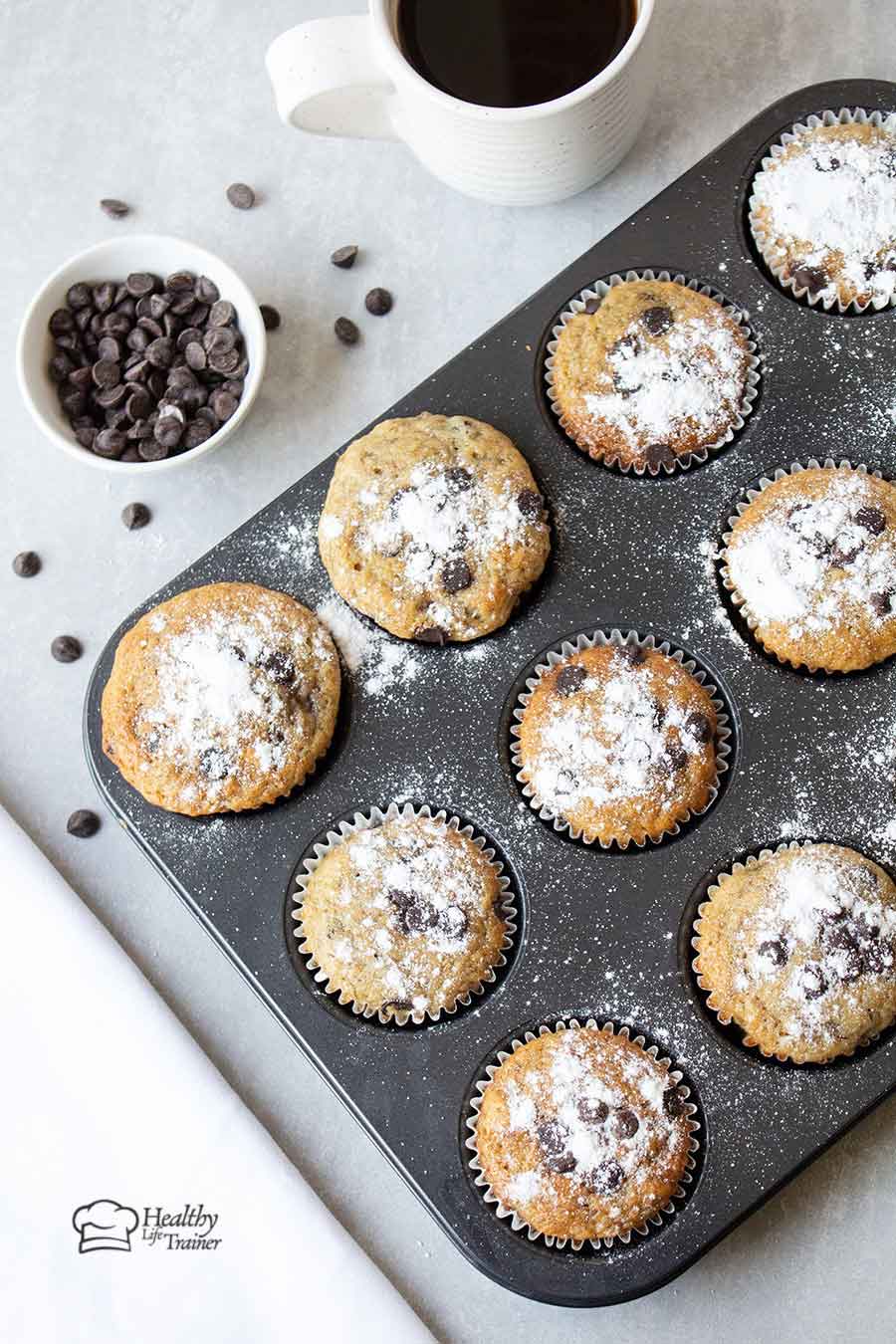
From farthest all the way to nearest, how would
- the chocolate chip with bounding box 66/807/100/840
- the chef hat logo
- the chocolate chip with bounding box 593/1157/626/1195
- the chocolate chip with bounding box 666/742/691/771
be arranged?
the chocolate chip with bounding box 66/807/100/840
the chef hat logo
the chocolate chip with bounding box 666/742/691/771
the chocolate chip with bounding box 593/1157/626/1195

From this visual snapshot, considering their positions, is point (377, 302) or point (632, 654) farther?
point (377, 302)

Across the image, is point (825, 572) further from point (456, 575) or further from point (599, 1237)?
point (599, 1237)

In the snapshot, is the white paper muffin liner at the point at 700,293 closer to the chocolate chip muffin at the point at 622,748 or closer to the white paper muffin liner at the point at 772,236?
the white paper muffin liner at the point at 772,236

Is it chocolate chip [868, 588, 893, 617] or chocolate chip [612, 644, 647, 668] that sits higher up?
chocolate chip [612, 644, 647, 668]

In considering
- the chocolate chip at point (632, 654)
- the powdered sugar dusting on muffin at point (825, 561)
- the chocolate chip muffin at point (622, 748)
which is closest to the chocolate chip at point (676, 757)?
the chocolate chip muffin at point (622, 748)

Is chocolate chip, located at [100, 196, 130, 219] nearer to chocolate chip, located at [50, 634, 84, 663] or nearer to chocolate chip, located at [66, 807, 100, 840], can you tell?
chocolate chip, located at [50, 634, 84, 663]

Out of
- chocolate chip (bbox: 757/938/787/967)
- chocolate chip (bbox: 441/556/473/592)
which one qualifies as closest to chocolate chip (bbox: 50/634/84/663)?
chocolate chip (bbox: 441/556/473/592)

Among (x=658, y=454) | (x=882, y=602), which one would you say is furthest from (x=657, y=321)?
(x=882, y=602)
